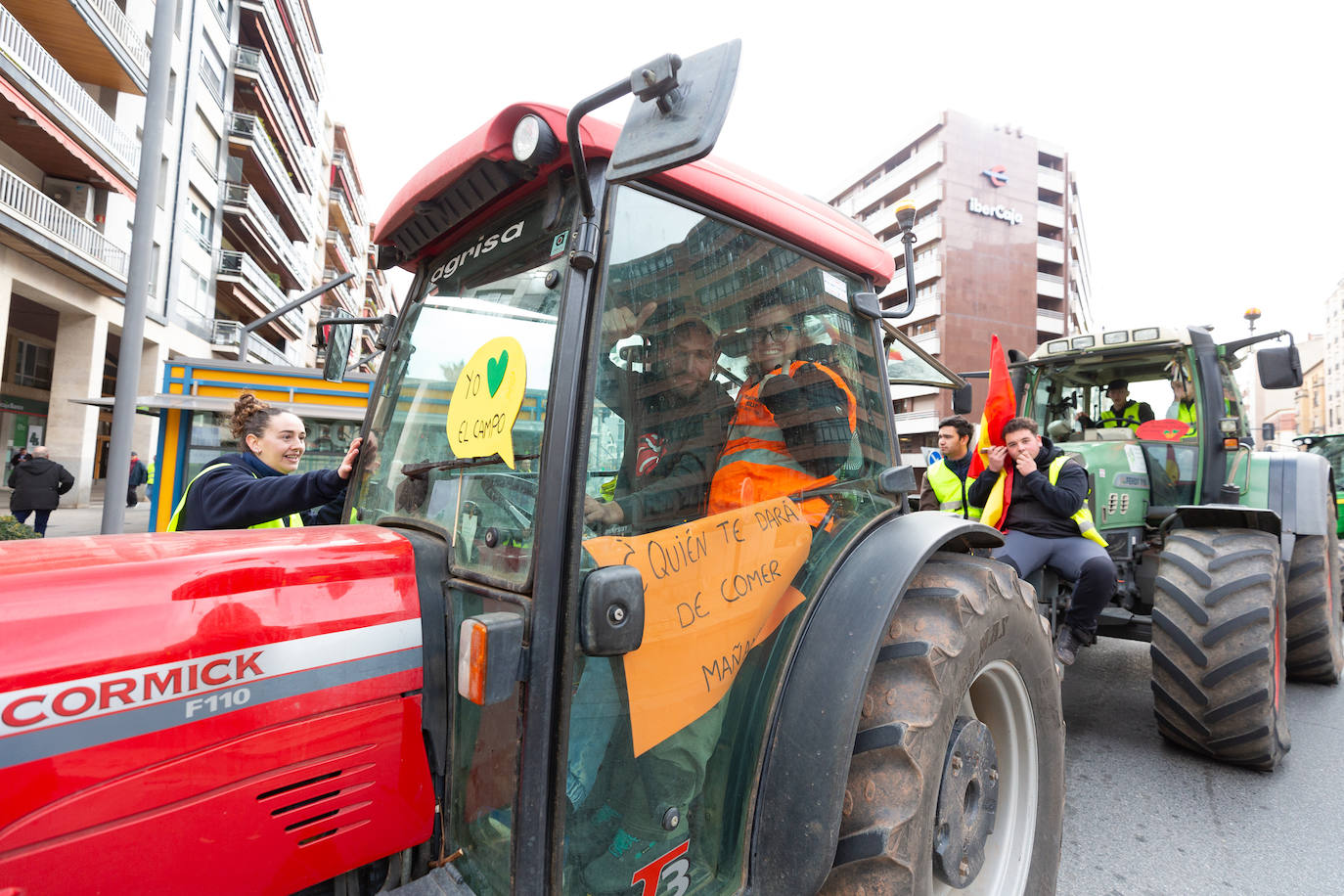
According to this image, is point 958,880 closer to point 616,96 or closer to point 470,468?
point 470,468

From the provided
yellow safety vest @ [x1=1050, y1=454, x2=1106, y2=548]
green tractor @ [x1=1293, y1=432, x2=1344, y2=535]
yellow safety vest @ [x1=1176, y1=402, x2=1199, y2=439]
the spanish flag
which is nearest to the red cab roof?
the spanish flag

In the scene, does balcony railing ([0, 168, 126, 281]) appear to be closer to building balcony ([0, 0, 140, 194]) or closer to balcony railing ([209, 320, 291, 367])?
building balcony ([0, 0, 140, 194])

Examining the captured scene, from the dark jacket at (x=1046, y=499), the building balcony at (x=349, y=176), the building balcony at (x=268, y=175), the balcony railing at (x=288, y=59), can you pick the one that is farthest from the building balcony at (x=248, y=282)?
the dark jacket at (x=1046, y=499)

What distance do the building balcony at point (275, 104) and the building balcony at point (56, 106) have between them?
9582mm

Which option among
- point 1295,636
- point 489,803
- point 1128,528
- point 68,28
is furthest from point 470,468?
point 68,28

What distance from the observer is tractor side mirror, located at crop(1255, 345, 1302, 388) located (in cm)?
452

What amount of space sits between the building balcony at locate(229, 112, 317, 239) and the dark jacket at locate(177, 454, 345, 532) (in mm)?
29696

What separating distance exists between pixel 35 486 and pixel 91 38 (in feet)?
40.5

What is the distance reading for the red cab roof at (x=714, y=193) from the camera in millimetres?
1447

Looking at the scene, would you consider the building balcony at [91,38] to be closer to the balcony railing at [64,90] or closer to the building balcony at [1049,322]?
the balcony railing at [64,90]

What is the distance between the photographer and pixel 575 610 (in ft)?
4.36

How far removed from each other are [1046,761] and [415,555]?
199cm

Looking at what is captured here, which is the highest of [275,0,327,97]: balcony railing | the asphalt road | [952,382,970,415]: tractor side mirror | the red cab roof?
[275,0,327,97]: balcony railing

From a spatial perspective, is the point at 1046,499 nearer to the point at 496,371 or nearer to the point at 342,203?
the point at 496,371
